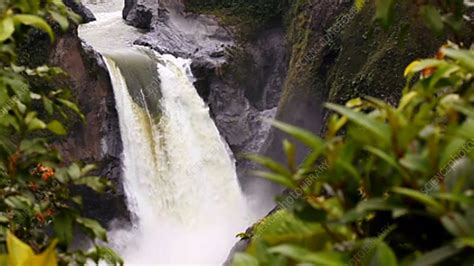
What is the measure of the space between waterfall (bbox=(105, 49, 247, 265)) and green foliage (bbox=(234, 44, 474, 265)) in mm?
9105

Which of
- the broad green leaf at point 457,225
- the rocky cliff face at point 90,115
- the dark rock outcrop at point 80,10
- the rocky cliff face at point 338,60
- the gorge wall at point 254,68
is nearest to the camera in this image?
the broad green leaf at point 457,225

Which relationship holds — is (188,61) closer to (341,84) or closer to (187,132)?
(187,132)

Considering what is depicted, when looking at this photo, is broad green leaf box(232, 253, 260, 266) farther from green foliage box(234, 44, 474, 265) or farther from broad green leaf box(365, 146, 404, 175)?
broad green leaf box(365, 146, 404, 175)

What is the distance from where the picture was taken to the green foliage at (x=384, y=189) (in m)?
0.79

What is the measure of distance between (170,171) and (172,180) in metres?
0.18

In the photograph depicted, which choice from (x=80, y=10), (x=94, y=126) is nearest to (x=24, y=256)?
(x=94, y=126)

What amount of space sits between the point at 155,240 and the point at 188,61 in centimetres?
402

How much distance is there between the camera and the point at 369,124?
87 cm

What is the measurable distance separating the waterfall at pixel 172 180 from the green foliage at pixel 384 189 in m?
9.11

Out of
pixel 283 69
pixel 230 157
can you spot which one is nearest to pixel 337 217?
pixel 230 157

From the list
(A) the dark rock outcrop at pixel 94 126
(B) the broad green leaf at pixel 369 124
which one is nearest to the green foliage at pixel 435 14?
(B) the broad green leaf at pixel 369 124

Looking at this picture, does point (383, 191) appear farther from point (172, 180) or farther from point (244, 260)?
point (172, 180)

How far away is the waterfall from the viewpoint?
34.2ft

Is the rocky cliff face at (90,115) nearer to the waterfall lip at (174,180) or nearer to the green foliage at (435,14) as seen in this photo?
the waterfall lip at (174,180)
